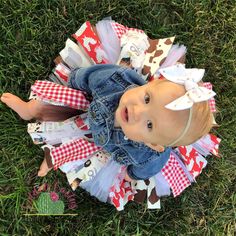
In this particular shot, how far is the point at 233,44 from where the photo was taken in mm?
2174

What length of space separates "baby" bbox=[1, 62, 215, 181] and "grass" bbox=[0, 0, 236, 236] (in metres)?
0.12

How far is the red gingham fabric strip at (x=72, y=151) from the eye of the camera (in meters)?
1.72

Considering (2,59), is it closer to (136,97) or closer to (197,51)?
(136,97)

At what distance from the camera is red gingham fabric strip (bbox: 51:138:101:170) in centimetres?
172

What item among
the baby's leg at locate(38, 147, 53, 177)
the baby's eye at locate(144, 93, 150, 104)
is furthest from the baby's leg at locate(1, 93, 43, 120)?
the baby's eye at locate(144, 93, 150, 104)

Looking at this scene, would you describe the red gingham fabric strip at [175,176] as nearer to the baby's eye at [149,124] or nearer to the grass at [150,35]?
the grass at [150,35]

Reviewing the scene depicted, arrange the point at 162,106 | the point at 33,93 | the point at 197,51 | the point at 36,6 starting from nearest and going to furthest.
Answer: the point at 162,106 → the point at 33,93 → the point at 36,6 → the point at 197,51

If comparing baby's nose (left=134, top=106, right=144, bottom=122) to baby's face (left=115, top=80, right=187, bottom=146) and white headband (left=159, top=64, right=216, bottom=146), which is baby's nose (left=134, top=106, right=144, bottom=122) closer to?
baby's face (left=115, top=80, right=187, bottom=146)

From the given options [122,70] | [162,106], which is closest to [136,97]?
[162,106]

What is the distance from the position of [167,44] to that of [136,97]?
586 millimetres

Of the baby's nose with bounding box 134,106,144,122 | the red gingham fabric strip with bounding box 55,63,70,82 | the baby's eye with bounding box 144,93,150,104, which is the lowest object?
the red gingham fabric strip with bounding box 55,63,70,82

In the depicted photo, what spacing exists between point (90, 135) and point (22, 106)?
0.29 metres

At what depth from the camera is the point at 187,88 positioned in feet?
4.18

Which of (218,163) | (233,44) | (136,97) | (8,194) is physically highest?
(136,97)
